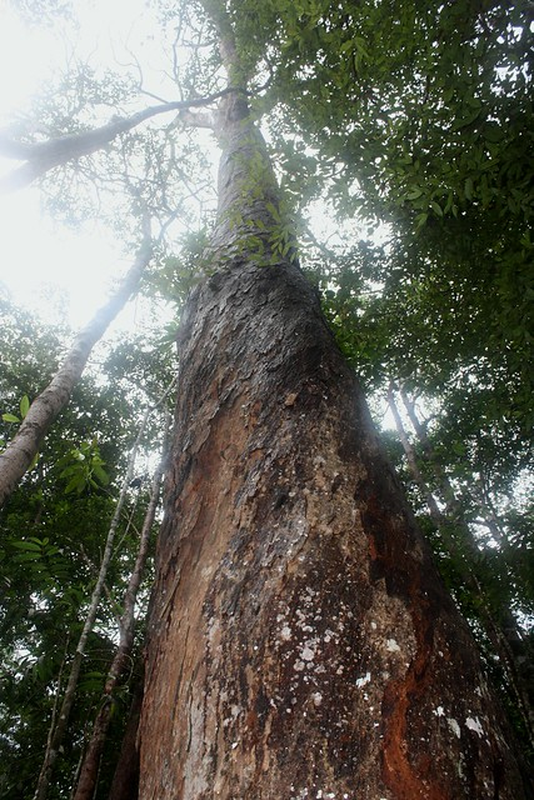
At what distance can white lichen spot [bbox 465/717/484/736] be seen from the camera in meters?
0.90

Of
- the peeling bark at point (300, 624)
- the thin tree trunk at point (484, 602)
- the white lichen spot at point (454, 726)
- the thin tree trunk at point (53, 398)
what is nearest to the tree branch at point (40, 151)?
the thin tree trunk at point (53, 398)

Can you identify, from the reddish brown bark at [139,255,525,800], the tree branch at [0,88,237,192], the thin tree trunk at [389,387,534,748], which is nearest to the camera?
the reddish brown bark at [139,255,525,800]

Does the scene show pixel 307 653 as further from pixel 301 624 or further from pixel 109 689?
pixel 109 689

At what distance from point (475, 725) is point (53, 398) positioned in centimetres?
389

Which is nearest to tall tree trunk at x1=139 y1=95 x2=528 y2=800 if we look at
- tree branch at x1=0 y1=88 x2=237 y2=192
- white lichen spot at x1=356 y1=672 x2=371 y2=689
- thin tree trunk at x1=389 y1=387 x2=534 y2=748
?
white lichen spot at x1=356 y1=672 x2=371 y2=689

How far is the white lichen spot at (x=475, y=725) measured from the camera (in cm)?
90

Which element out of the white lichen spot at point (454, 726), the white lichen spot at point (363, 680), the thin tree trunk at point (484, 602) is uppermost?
the thin tree trunk at point (484, 602)

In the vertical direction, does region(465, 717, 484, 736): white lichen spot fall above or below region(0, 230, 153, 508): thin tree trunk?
below

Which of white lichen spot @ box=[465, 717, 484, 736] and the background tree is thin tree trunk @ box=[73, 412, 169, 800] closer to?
the background tree

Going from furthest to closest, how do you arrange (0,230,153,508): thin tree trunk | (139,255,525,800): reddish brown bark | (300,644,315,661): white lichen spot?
(0,230,153,508): thin tree trunk < (300,644,315,661): white lichen spot < (139,255,525,800): reddish brown bark

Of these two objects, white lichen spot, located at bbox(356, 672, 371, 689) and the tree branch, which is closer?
white lichen spot, located at bbox(356, 672, 371, 689)

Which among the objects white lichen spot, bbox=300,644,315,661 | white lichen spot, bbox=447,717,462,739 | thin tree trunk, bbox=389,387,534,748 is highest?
thin tree trunk, bbox=389,387,534,748

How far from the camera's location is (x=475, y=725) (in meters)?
0.91

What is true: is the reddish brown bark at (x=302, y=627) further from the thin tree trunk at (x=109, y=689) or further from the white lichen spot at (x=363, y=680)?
the thin tree trunk at (x=109, y=689)
